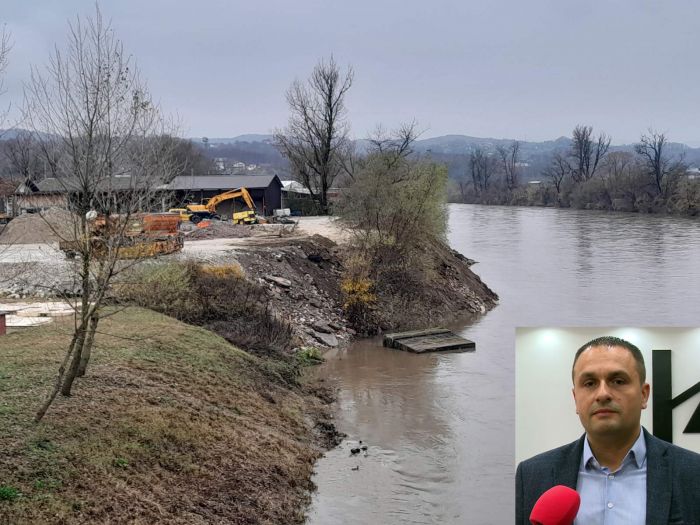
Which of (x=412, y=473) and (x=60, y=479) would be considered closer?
(x=60, y=479)

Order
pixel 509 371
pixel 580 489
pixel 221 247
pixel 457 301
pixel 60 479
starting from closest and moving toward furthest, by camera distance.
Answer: pixel 580 489 → pixel 60 479 → pixel 509 371 → pixel 221 247 → pixel 457 301

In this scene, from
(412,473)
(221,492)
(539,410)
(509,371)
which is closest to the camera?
(539,410)

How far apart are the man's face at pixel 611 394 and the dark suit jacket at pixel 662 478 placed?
0.15 m

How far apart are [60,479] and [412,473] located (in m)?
7.39

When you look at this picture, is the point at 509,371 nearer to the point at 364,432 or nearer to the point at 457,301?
the point at 364,432

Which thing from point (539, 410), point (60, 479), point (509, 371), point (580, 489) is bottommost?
point (509, 371)

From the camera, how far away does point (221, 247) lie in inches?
1309

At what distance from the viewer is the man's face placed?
291 cm

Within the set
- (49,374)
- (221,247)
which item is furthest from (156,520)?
(221,247)

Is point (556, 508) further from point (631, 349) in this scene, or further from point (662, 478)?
point (631, 349)

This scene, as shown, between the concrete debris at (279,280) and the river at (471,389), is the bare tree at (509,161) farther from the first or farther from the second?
the concrete debris at (279,280)

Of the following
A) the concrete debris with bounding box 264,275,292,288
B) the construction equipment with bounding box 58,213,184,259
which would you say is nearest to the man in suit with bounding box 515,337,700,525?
the construction equipment with bounding box 58,213,184,259

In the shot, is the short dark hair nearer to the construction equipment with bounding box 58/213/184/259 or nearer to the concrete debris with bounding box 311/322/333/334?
the construction equipment with bounding box 58/213/184/259

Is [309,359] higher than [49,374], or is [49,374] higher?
[49,374]
